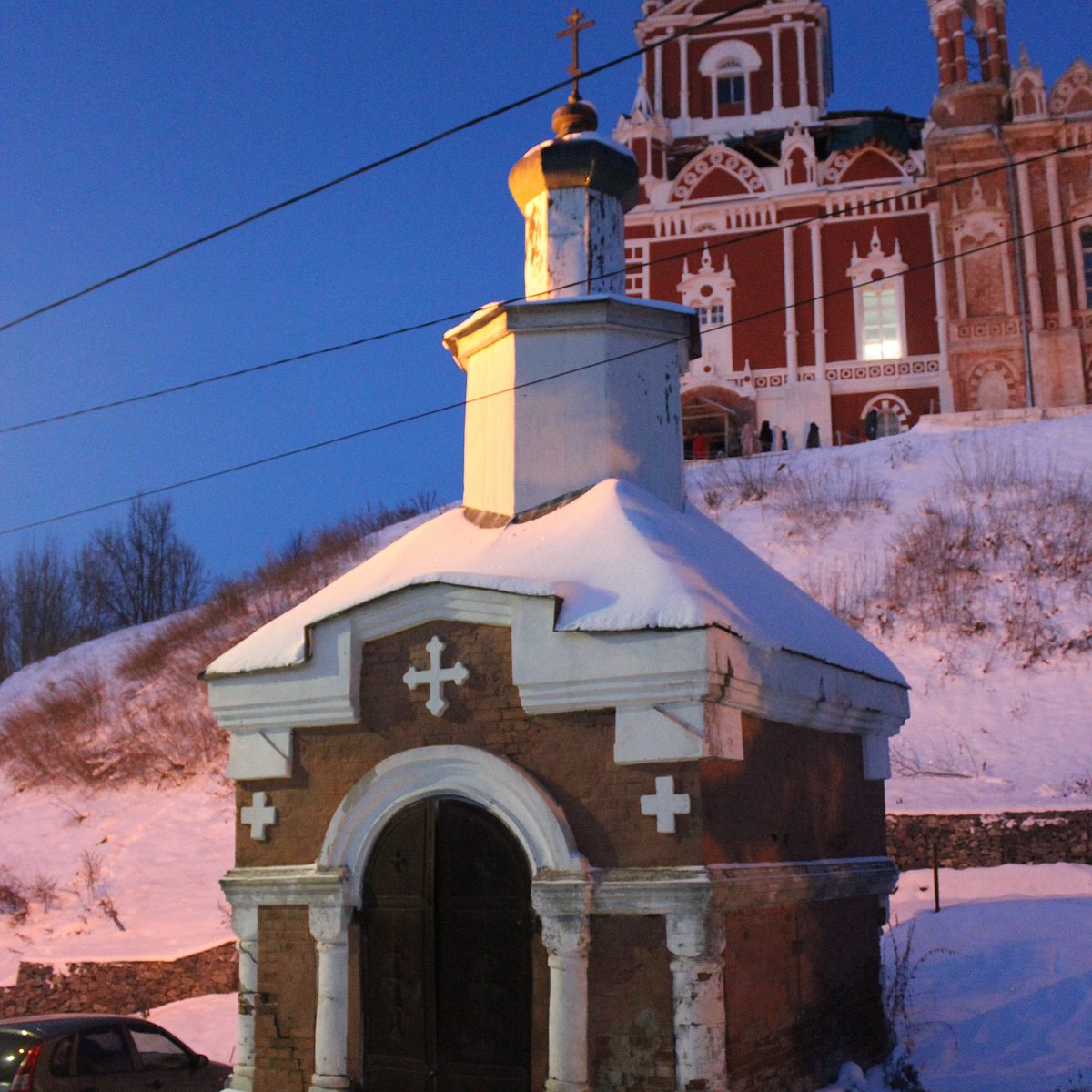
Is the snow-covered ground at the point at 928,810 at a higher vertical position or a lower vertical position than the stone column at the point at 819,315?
lower

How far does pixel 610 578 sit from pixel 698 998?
7.54 feet

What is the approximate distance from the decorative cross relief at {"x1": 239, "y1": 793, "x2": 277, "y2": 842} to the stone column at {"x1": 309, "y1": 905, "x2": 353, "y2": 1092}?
26.7 inches

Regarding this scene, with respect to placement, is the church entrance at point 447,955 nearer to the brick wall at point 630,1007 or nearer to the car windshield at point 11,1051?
the brick wall at point 630,1007

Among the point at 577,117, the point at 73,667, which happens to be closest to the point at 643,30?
the point at 73,667

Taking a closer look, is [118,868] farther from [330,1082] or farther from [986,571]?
[986,571]

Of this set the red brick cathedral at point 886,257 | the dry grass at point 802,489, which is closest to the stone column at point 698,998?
the dry grass at point 802,489

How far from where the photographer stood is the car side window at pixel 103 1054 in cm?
863

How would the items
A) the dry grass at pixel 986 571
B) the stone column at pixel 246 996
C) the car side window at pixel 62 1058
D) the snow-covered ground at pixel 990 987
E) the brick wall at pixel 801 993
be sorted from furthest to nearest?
1. the dry grass at pixel 986 571
2. the snow-covered ground at pixel 990 987
3. the car side window at pixel 62 1058
4. the stone column at pixel 246 996
5. the brick wall at pixel 801 993

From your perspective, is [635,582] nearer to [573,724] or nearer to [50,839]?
[573,724]

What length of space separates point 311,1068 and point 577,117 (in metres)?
6.78

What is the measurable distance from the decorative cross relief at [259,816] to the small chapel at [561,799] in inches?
0.6

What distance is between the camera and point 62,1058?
8.48 meters

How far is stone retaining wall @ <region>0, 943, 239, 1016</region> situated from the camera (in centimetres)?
1409

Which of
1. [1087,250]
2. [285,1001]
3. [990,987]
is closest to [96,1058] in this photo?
[285,1001]
